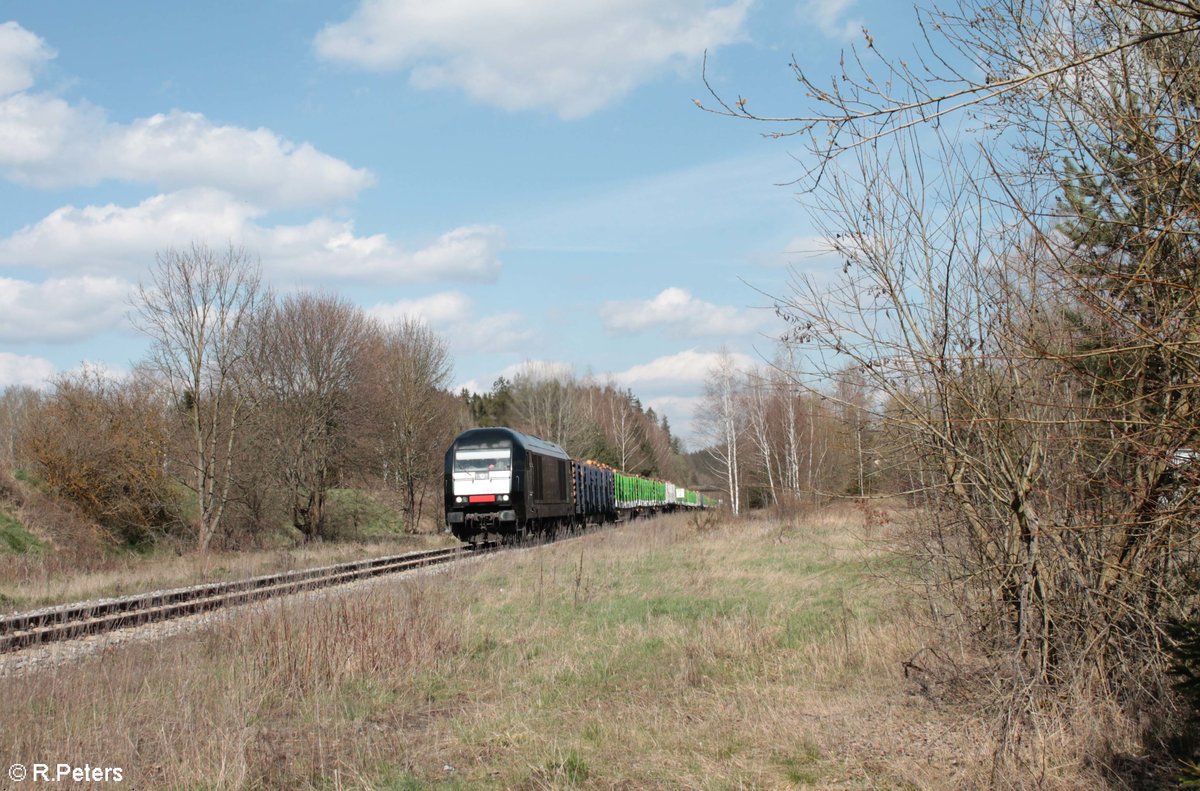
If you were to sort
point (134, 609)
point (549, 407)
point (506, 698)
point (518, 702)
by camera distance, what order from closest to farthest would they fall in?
point (518, 702) < point (506, 698) < point (134, 609) < point (549, 407)

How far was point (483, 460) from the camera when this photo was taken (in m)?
24.0

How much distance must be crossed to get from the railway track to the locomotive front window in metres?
8.17

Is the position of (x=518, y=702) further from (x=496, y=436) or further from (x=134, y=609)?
(x=496, y=436)

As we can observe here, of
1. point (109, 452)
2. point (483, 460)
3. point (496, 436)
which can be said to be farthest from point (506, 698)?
point (109, 452)

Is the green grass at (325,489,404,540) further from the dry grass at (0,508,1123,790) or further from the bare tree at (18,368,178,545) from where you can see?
the dry grass at (0,508,1123,790)

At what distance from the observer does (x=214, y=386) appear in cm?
2394

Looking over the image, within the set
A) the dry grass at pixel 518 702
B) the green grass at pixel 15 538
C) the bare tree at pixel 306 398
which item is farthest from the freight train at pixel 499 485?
the dry grass at pixel 518 702

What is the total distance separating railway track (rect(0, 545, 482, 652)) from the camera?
369 inches

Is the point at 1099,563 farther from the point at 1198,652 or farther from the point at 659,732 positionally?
the point at 659,732

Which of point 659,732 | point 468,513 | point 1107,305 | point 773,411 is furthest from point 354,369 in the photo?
point 1107,305

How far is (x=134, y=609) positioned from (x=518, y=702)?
25.1ft

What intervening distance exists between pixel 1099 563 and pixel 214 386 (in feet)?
74.1

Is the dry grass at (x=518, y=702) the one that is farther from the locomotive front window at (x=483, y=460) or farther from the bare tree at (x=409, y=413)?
the bare tree at (x=409, y=413)

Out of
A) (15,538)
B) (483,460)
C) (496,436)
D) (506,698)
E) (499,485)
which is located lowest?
(506,698)
